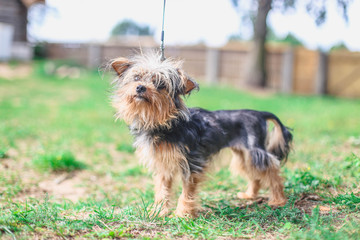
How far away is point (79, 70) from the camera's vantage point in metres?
19.4

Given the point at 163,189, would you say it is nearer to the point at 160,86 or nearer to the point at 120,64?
the point at 160,86

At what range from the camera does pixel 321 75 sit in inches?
741

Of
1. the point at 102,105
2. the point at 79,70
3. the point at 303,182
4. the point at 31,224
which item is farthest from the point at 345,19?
the point at 79,70

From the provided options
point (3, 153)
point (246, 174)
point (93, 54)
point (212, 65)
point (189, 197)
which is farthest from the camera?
point (93, 54)

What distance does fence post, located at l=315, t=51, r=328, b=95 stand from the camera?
60.7ft

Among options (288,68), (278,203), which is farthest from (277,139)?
(288,68)

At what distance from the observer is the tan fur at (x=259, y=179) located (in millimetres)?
4465

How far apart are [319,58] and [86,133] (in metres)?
14.1

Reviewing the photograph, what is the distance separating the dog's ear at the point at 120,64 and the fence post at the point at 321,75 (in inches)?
645

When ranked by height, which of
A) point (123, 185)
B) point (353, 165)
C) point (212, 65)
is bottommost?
point (123, 185)

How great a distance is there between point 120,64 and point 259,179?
2224 mm

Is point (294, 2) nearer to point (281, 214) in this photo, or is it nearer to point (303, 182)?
point (303, 182)

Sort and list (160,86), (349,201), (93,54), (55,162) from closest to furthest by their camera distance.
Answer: (349,201) < (160,86) < (55,162) < (93,54)

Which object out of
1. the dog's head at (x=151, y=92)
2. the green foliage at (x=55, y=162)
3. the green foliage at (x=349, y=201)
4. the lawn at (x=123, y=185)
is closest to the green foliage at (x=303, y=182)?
the lawn at (x=123, y=185)
